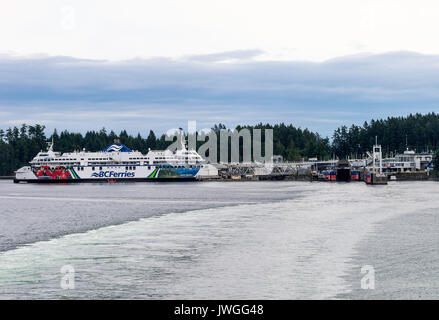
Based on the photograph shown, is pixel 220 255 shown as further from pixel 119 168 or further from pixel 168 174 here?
pixel 119 168

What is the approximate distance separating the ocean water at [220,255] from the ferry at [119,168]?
417ft

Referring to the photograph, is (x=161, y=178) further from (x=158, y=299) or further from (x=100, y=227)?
(x=158, y=299)

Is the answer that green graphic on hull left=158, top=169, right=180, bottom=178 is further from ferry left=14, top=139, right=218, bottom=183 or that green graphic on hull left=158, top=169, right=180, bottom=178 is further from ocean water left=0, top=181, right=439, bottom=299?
ocean water left=0, top=181, right=439, bottom=299

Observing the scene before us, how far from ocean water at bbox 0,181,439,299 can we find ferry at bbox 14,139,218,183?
12695cm

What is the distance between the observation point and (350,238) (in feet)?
121

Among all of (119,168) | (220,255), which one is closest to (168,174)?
(119,168)

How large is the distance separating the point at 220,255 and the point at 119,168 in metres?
154

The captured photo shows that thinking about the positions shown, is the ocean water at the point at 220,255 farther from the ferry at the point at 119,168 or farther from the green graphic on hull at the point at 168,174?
the ferry at the point at 119,168

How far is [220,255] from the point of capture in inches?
1207

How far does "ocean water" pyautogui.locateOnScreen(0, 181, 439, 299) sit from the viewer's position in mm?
22797

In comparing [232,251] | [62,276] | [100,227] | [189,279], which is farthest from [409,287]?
[100,227]

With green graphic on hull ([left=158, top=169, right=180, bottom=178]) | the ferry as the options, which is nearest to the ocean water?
green graphic on hull ([left=158, top=169, right=180, bottom=178])

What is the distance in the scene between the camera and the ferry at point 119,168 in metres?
180
